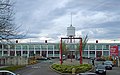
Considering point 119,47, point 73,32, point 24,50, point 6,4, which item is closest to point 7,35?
point 6,4

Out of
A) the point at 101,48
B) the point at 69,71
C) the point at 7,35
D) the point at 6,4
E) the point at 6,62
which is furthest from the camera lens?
the point at 101,48

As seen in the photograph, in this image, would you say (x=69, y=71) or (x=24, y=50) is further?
(x=24, y=50)

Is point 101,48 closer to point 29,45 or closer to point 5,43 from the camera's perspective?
point 29,45

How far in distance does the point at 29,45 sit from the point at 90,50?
30993 millimetres

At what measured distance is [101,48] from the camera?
150250 mm

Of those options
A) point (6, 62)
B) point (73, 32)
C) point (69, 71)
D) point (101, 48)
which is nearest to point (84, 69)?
point (69, 71)

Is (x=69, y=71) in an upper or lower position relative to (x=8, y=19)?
lower

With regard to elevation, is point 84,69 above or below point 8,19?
below

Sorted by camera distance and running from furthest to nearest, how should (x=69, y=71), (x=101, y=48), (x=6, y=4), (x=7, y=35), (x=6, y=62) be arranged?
(x=101, y=48) < (x=6, y=62) < (x=69, y=71) < (x=7, y=35) < (x=6, y=4)

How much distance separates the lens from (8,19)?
31.7 m

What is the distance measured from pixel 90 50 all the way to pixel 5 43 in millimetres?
120611

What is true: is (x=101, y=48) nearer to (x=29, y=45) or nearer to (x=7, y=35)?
(x=29, y=45)

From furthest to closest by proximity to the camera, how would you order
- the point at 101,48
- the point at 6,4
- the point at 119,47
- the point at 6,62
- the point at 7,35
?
the point at 101,48 → the point at 119,47 → the point at 6,62 → the point at 7,35 → the point at 6,4

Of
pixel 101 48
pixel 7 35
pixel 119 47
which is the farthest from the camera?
pixel 101 48
